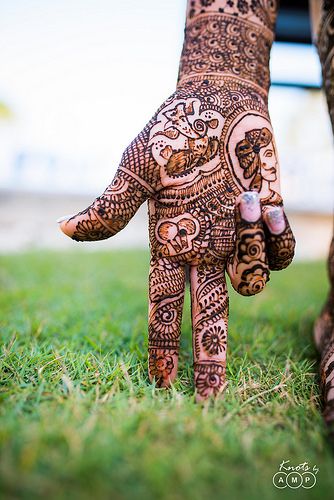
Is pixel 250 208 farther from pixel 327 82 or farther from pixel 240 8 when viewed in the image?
pixel 327 82

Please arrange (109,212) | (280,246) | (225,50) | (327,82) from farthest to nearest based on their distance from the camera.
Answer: (327,82) < (225,50) < (109,212) < (280,246)

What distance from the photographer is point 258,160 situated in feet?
3.64

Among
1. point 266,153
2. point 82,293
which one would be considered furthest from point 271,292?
point 266,153

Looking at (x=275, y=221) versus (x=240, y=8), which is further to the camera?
(x=240, y=8)

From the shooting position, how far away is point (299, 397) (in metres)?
1.06

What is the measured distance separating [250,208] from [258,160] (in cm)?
26

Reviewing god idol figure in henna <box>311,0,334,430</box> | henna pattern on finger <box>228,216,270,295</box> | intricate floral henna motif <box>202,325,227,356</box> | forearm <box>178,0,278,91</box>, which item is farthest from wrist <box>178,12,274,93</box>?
intricate floral henna motif <box>202,325,227,356</box>

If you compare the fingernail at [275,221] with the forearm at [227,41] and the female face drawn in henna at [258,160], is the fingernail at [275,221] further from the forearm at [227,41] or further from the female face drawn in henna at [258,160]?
the forearm at [227,41]

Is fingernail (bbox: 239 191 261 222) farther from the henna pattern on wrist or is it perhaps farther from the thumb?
the henna pattern on wrist

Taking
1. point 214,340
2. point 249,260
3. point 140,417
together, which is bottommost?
point 140,417

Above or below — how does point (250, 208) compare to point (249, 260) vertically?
above

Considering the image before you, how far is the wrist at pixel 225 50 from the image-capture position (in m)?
1.20

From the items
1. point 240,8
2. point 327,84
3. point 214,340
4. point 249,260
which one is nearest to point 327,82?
point 327,84

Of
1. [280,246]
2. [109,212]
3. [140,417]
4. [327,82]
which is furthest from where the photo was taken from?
[327,82]
